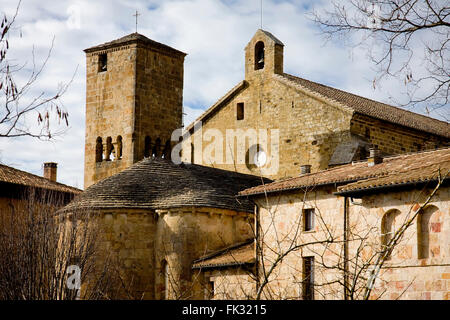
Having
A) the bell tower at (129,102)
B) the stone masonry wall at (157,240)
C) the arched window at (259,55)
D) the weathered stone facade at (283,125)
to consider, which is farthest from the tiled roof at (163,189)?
the bell tower at (129,102)

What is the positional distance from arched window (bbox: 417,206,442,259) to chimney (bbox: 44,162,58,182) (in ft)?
89.7

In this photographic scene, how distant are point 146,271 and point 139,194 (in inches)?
111

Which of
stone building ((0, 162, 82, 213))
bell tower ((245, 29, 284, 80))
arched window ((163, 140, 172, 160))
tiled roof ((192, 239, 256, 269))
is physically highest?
bell tower ((245, 29, 284, 80))

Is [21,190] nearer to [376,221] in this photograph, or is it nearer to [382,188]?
[376,221]

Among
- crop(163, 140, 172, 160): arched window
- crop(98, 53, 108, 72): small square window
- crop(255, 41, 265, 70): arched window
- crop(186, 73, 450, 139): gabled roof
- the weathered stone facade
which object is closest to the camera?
the weathered stone facade

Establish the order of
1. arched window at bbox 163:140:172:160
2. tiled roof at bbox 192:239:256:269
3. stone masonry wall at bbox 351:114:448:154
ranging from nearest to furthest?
tiled roof at bbox 192:239:256:269
stone masonry wall at bbox 351:114:448:154
arched window at bbox 163:140:172:160

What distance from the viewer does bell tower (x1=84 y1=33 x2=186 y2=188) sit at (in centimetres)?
4300

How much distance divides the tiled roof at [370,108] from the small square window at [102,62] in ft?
40.5

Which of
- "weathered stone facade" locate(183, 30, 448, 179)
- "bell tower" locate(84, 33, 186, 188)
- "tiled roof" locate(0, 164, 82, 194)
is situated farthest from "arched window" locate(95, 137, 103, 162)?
"weathered stone facade" locate(183, 30, 448, 179)

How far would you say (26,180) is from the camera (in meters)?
36.6

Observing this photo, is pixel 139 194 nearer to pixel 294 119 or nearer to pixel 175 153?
pixel 294 119

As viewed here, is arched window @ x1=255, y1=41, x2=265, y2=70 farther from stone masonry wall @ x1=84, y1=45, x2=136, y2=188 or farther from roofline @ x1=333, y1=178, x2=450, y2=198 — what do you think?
roofline @ x1=333, y1=178, x2=450, y2=198

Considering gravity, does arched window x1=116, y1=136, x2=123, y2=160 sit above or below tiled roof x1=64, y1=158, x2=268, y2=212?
above
